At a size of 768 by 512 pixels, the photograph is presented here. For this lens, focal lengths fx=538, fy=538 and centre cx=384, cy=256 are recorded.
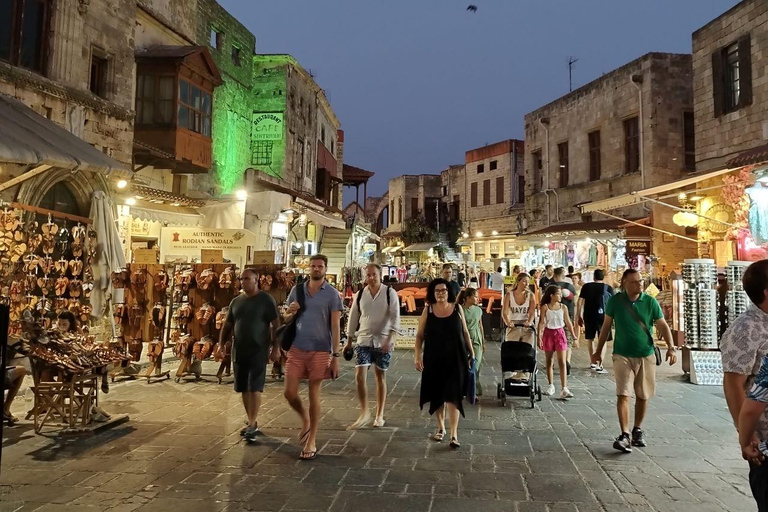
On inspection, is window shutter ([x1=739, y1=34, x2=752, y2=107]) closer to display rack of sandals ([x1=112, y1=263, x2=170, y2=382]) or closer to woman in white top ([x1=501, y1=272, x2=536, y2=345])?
woman in white top ([x1=501, y1=272, x2=536, y2=345])

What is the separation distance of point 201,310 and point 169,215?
633 centimetres

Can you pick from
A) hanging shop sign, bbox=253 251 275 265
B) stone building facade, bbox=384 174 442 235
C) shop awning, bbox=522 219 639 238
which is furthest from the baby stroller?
stone building facade, bbox=384 174 442 235

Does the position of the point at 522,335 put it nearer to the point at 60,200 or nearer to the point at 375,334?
the point at 375,334

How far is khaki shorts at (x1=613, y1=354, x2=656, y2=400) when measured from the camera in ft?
18.1

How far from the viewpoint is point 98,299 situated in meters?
10.1

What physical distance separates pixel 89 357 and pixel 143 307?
2.85 m

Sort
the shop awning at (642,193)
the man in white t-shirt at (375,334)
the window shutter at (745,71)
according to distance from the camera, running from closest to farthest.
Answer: the man in white t-shirt at (375,334) < the shop awning at (642,193) < the window shutter at (745,71)

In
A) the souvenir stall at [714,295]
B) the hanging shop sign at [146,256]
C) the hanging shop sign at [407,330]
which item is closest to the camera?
the souvenir stall at [714,295]

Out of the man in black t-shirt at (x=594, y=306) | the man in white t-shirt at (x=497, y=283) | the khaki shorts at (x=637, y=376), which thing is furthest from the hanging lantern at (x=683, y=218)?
the khaki shorts at (x=637, y=376)

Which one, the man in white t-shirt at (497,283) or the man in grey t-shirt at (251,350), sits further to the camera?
the man in white t-shirt at (497,283)

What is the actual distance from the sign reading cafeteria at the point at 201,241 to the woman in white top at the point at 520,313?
636cm

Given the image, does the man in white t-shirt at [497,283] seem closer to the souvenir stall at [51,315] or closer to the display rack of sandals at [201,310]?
the display rack of sandals at [201,310]

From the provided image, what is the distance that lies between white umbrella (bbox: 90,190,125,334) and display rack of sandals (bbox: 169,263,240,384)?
178 centimetres

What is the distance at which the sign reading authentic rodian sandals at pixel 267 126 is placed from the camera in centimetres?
2239
